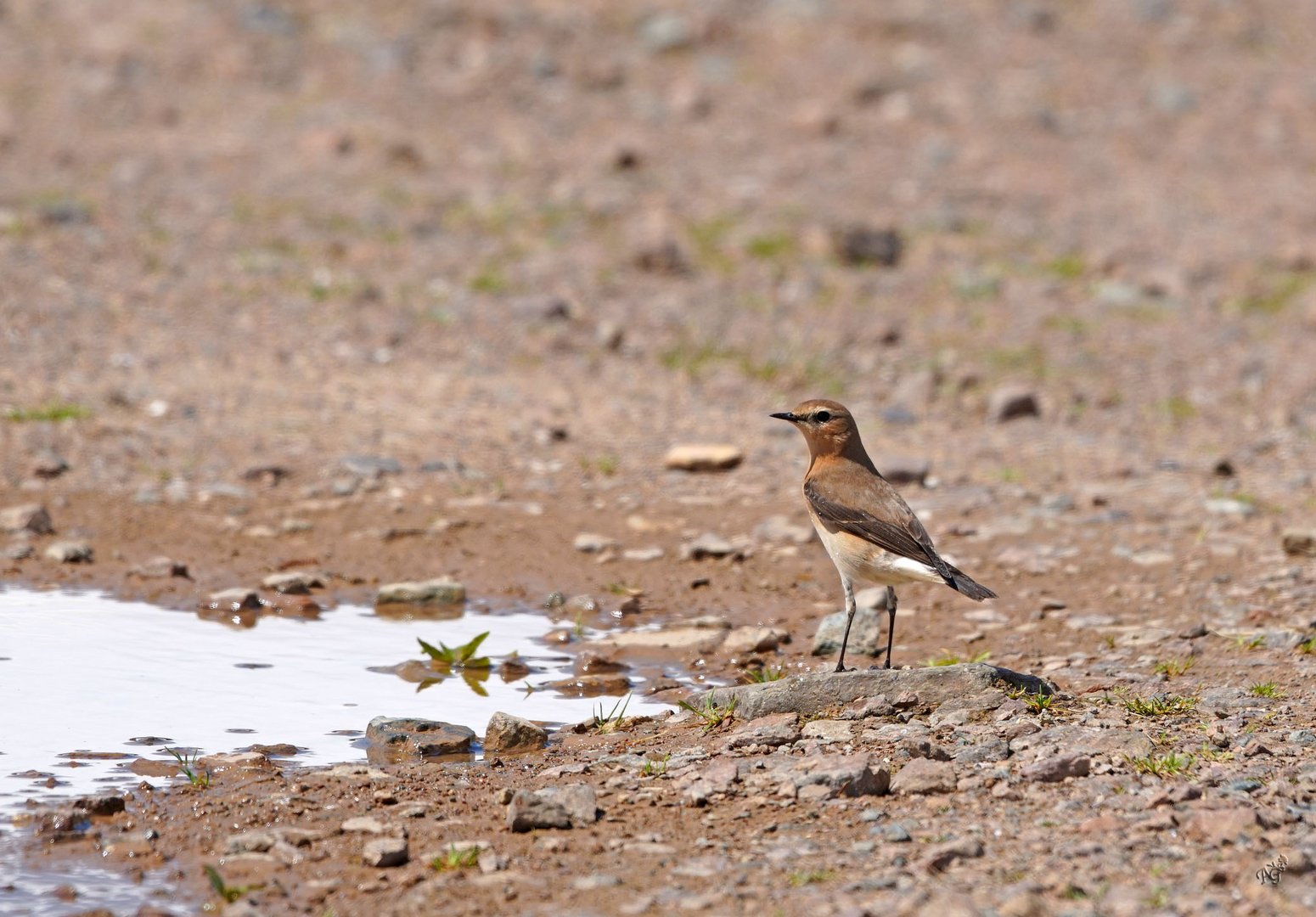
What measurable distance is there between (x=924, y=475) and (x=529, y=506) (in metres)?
2.71

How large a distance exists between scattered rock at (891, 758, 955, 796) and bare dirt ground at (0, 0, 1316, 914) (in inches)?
3.8

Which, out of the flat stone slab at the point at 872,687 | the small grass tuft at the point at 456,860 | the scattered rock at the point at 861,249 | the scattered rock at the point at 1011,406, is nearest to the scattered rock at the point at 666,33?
the scattered rock at the point at 861,249

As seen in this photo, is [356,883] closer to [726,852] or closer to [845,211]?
[726,852]

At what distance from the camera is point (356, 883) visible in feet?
18.0

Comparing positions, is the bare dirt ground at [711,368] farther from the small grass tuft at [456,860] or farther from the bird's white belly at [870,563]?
the bird's white belly at [870,563]

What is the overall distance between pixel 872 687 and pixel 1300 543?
372 cm

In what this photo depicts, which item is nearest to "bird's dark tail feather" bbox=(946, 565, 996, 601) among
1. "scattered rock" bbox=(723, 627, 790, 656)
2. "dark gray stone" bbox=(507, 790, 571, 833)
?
"scattered rock" bbox=(723, 627, 790, 656)

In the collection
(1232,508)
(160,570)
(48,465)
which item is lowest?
(1232,508)

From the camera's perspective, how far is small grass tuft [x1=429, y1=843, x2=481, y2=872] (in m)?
5.53

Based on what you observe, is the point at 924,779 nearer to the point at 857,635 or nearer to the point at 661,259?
the point at 857,635

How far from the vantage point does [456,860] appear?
553 cm

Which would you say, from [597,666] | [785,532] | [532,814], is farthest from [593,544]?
[532,814]

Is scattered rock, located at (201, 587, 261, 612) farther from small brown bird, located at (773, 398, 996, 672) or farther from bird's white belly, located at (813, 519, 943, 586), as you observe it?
bird's white belly, located at (813, 519, 943, 586)

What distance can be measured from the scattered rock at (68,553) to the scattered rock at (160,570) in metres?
0.32
